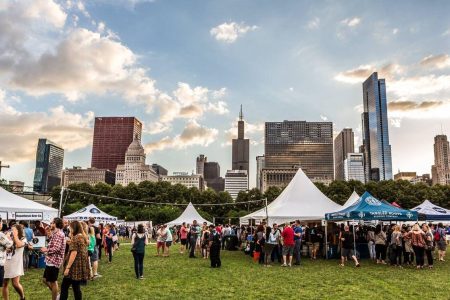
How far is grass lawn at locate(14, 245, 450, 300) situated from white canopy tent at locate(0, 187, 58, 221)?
539cm

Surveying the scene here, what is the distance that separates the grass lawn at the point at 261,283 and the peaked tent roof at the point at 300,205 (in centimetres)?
597

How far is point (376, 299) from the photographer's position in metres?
9.12

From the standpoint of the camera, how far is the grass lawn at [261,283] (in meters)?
9.53

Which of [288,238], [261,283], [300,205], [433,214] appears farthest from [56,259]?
[433,214]

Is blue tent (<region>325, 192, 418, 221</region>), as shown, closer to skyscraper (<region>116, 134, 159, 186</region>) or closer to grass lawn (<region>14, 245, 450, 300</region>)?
grass lawn (<region>14, 245, 450, 300</region>)

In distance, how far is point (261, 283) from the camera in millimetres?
11359

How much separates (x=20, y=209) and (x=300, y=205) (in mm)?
14638

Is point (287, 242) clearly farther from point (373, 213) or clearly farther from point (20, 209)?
point (20, 209)

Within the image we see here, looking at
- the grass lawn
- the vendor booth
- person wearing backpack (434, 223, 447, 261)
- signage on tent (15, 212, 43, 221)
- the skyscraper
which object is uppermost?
the skyscraper

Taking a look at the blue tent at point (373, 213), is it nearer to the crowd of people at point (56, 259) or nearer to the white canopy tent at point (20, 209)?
the crowd of people at point (56, 259)

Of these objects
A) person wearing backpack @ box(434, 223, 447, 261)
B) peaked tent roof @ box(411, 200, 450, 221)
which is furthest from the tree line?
person wearing backpack @ box(434, 223, 447, 261)

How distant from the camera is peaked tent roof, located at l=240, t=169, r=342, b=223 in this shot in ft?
70.2

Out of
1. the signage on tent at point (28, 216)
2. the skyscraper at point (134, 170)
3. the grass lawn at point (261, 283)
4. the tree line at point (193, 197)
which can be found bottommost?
the grass lawn at point (261, 283)

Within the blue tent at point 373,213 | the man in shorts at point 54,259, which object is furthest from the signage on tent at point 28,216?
the blue tent at point 373,213
